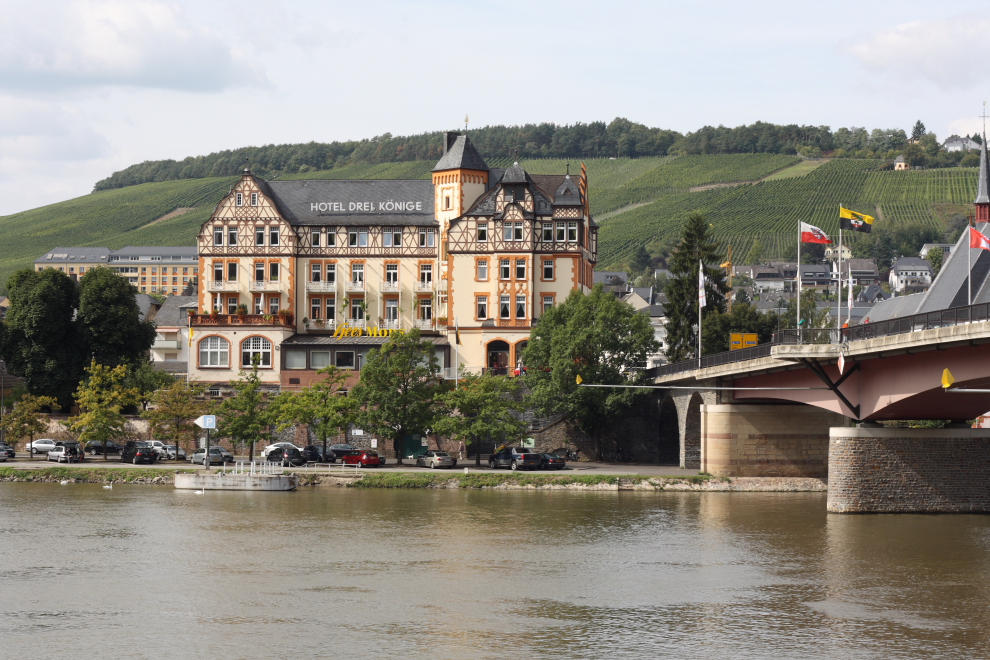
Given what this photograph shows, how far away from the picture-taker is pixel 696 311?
347 feet

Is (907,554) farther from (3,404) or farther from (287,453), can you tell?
(3,404)

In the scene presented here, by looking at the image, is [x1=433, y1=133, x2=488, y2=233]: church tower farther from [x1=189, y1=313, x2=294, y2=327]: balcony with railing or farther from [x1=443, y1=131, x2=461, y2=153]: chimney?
[x1=189, y1=313, x2=294, y2=327]: balcony with railing

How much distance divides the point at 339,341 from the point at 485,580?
58895 mm

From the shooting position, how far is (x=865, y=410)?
59.6 metres

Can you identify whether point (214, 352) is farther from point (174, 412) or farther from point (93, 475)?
point (93, 475)

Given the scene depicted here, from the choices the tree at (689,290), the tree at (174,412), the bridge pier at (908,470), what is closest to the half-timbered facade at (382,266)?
the tree at (689,290)

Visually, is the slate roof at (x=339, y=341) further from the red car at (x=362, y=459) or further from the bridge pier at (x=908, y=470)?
the bridge pier at (x=908, y=470)

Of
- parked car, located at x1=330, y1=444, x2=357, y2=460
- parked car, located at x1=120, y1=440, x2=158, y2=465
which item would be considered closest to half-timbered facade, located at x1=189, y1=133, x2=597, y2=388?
parked car, located at x1=330, y1=444, x2=357, y2=460

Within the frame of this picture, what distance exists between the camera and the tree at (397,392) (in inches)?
3273

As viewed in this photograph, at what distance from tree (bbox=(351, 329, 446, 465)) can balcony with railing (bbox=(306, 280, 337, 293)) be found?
2118 centimetres

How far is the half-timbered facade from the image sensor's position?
101438mm

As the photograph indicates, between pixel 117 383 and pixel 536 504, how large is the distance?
3999cm

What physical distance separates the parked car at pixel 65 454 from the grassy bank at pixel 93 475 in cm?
545

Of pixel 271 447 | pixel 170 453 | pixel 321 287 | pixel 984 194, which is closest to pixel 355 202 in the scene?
pixel 321 287
